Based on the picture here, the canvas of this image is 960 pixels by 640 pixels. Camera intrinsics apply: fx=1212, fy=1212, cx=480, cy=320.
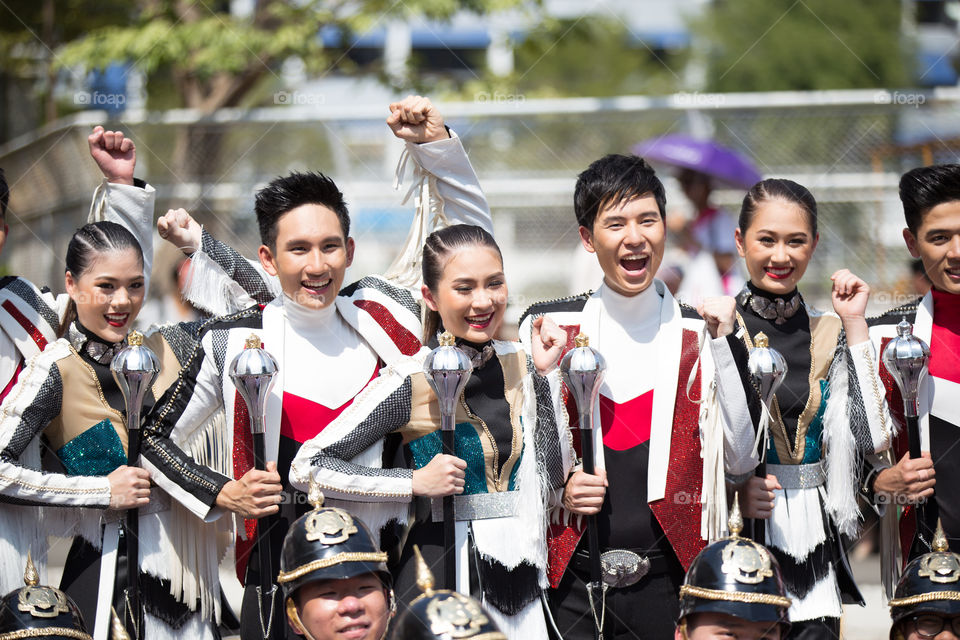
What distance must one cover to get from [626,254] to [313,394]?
113cm

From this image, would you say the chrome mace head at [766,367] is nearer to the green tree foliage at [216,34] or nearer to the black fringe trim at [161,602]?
the black fringe trim at [161,602]

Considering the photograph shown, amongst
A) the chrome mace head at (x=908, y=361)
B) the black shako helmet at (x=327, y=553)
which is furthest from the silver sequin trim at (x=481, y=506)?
the chrome mace head at (x=908, y=361)

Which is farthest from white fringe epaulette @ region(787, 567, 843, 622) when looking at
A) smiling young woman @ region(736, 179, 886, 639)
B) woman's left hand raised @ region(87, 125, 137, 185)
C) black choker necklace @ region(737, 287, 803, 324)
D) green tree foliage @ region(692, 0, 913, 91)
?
green tree foliage @ region(692, 0, 913, 91)

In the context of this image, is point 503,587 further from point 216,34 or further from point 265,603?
point 216,34

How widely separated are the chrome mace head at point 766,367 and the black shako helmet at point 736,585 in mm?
612

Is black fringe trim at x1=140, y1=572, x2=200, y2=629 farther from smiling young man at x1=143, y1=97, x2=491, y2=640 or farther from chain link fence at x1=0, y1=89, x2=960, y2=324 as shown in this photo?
chain link fence at x1=0, y1=89, x2=960, y2=324

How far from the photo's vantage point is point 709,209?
8.04 meters

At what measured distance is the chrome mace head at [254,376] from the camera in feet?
12.2

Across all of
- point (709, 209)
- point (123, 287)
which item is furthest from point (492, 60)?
point (123, 287)

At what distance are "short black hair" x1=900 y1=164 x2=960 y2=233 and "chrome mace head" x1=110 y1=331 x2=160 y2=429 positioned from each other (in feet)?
8.83

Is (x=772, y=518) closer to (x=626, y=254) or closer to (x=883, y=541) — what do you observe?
(x=883, y=541)

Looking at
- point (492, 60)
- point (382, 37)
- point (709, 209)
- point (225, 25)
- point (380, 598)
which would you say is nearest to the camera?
point (380, 598)

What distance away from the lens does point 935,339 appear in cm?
421

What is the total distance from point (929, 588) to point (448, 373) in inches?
60.5
